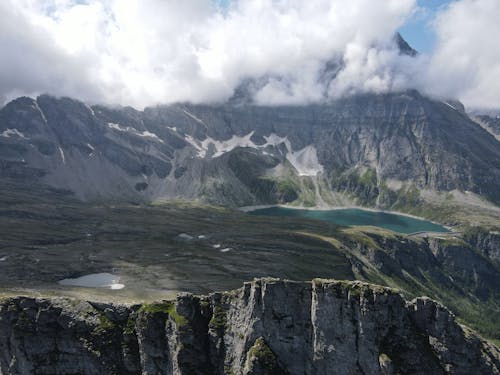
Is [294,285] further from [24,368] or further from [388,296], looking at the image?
[24,368]

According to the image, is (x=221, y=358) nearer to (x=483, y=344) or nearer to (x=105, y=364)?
(x=105, y=364)

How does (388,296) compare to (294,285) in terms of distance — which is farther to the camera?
(294,285)

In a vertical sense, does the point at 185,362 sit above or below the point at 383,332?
below

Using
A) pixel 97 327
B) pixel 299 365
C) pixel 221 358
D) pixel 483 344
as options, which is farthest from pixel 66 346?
pixel 483 344

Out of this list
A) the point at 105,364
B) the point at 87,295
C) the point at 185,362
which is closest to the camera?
the point at 185,362

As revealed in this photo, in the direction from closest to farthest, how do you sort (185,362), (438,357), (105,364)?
(438,357) < (185,362) < (105,364)

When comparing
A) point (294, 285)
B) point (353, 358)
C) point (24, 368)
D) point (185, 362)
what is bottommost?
point (24, 368)
